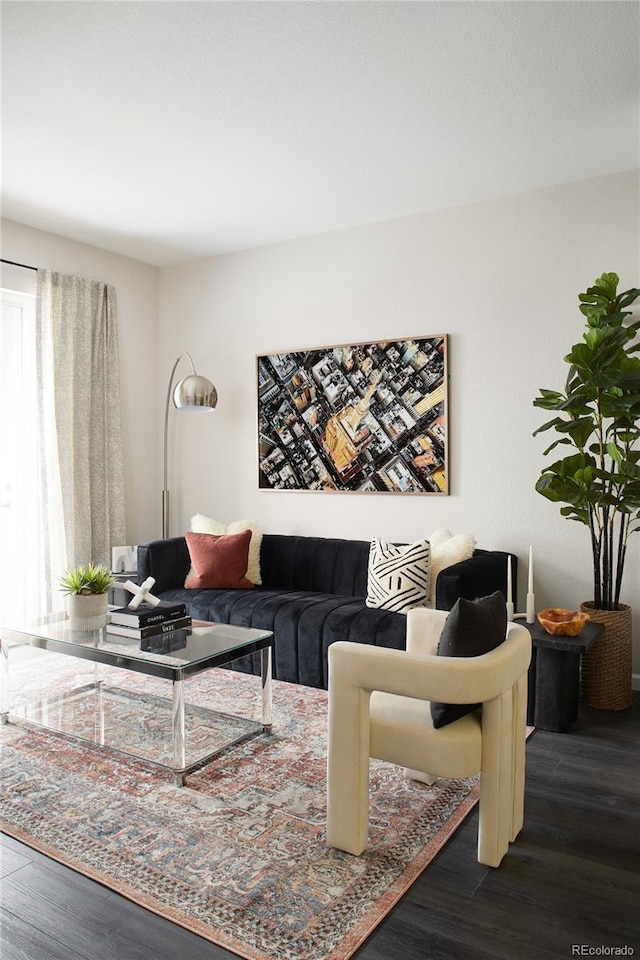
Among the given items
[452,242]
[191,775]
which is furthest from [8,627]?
[452,242]

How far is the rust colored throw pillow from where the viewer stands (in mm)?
4504

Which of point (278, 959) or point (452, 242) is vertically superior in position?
point (452, 242)

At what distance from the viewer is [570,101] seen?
3043mm

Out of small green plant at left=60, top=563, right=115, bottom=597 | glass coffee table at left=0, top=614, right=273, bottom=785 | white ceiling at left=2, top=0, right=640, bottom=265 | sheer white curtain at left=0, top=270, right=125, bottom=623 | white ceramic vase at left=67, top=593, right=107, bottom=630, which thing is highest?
white ceiling at left=2, top=0, right=640, bottom=265

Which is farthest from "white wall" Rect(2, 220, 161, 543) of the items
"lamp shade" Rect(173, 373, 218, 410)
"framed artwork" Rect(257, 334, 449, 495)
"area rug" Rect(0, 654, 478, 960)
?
"area rug" Rect(0, 654, 478, 960)

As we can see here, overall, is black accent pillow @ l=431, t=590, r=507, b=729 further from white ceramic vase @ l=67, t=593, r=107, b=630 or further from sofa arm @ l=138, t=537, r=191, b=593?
sofa arm @ l=138, t=537, r=191, b=593

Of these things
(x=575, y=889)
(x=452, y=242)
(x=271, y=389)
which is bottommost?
(x=575, y=889)

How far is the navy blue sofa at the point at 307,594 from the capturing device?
3.63 metres

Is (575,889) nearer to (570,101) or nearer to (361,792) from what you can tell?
(361,792)

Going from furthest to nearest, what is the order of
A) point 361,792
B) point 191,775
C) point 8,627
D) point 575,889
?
1. point 8,627
2. point 191,775
3. point 361,792
4. point 575,889

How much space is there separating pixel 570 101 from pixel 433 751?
8.95 ft

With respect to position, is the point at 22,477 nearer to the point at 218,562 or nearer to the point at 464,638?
the point at 218,562

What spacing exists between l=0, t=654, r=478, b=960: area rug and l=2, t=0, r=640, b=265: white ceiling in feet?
9.13

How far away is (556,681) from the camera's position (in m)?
3.20
